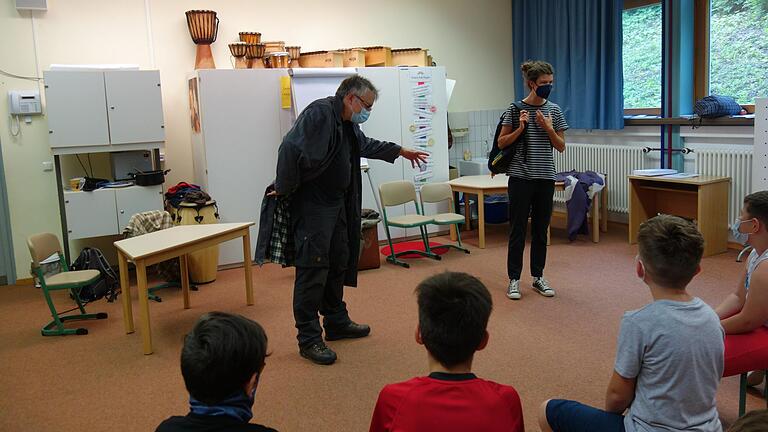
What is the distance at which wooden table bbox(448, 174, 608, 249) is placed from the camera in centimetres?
600

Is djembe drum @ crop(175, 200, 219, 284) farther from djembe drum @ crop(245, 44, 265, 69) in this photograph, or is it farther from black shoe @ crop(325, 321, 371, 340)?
black shoe @ crop(325, 321, 371, 340)

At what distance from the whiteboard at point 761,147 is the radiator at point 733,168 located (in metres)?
0.44

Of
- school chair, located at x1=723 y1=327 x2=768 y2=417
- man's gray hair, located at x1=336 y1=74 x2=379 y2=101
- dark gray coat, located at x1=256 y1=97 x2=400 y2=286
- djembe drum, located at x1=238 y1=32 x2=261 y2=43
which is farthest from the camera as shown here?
djembe drum, located at x1=238 y1=32 x2=261 y2=43

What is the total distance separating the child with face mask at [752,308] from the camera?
2270 mm

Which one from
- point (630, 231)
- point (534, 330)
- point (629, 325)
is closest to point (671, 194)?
point (630, 231)

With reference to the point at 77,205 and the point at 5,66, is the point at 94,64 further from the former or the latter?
the point at 77,205

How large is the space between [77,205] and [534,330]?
3516mm

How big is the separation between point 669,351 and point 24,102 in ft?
17.0

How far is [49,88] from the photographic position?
5.01m

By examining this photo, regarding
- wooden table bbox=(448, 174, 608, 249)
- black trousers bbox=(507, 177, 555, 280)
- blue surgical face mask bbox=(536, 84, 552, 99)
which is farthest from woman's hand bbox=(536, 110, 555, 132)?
wooden table bbox=(448, 174, 608, 249)

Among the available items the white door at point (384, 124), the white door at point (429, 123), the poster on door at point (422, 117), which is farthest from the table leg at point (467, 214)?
the white door at point (384, 124)

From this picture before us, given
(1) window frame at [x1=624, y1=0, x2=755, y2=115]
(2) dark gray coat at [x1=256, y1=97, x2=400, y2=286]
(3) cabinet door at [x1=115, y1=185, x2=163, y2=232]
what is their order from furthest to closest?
(1) window frame at [x1=624, y1=0, x2=755, y2=115], (3) cabinet door at [x1=115, y1=185, x2=163, y2=232], (2) dark gray coat at [x1=256, y1=97, x2=400, y2=286]

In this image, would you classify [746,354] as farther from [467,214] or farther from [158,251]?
[467,214]

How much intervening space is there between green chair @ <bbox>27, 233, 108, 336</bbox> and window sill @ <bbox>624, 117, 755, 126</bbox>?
4809 millimetres
